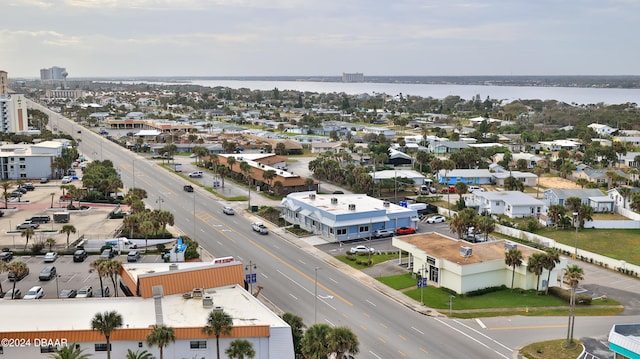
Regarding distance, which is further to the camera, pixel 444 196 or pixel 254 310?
pixel 444 196

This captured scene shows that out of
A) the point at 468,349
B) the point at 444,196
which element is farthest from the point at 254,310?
the point at 444,196

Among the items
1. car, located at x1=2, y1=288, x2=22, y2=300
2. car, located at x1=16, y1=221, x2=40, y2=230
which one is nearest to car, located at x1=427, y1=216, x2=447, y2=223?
car, located at x1=2, y1=288, x2=22, y2=300

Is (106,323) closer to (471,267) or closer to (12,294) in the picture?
(12,294)

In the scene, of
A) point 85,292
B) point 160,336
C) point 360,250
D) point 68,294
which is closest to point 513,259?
point 360,250

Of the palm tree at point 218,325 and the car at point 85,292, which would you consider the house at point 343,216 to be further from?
the palm tree at point 218,325

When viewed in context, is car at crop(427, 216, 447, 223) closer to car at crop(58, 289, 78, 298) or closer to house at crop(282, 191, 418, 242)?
house at crop(282, 191, 418, 242)

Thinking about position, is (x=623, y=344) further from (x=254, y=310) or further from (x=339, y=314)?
(x=254, y=310)

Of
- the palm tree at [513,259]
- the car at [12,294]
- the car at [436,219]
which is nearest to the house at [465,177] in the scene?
the car at [436,219]
